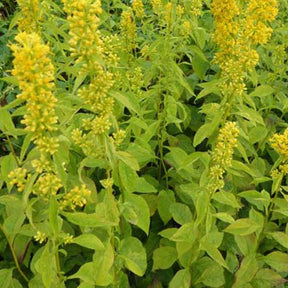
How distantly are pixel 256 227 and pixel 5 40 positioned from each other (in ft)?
14.5

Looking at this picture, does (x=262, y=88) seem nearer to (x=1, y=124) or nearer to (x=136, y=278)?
(x=136, y=278)

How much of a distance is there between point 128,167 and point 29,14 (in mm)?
1393

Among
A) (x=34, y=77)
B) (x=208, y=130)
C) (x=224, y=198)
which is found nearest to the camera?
(x=34, y=77)

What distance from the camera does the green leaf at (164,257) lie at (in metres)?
3.21

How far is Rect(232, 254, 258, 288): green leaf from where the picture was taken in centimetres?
312

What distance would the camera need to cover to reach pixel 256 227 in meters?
2.96

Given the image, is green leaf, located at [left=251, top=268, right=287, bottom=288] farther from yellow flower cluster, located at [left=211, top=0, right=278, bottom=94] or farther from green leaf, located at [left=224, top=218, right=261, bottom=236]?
yellow flower cluster, located at [left=211, top=0, right=278, bottom=94]

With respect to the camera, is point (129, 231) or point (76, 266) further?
point (76, 266)

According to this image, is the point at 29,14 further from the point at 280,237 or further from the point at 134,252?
the point at 280,237

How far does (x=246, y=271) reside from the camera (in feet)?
10.3

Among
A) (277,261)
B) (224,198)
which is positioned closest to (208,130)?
(224,198)

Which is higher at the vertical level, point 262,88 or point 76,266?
point 262,88

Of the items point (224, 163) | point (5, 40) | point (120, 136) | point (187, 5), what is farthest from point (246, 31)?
point (5, 40)

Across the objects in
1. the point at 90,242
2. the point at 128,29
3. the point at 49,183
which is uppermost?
the point at 128,29
